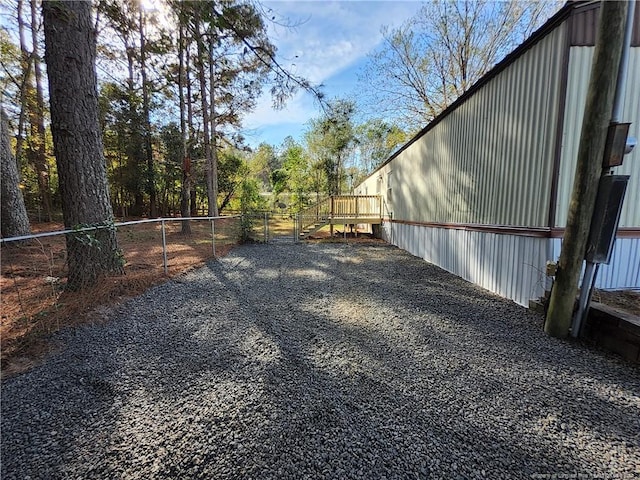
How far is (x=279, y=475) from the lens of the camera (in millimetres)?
1413

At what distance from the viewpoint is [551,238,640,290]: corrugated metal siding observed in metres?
3.64

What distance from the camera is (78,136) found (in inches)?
150

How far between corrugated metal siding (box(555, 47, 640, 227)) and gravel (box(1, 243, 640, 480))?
1.78m

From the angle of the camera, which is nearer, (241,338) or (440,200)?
(241,338)

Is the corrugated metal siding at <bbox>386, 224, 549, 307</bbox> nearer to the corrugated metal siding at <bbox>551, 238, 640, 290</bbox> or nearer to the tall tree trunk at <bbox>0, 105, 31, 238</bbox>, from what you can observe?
the corrugated metal siding at <bbox>551, 238, 640, 290</bbox>

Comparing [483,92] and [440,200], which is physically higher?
[483,92]

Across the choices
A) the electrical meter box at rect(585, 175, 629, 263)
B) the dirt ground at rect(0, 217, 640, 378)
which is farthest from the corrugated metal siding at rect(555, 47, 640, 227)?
the dirt ground at rect(0, 217, 640, 378)

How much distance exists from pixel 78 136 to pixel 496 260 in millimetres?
6477

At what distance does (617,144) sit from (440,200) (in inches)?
173

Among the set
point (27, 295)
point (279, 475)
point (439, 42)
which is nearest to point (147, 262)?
point (27, 295)

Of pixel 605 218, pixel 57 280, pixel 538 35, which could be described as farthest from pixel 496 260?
pixel 57 280

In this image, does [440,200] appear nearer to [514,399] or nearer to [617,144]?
[617,144]

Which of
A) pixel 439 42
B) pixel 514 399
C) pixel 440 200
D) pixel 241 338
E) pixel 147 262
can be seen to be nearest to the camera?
pixel 514 399

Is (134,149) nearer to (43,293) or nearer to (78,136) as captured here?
(78,136)
